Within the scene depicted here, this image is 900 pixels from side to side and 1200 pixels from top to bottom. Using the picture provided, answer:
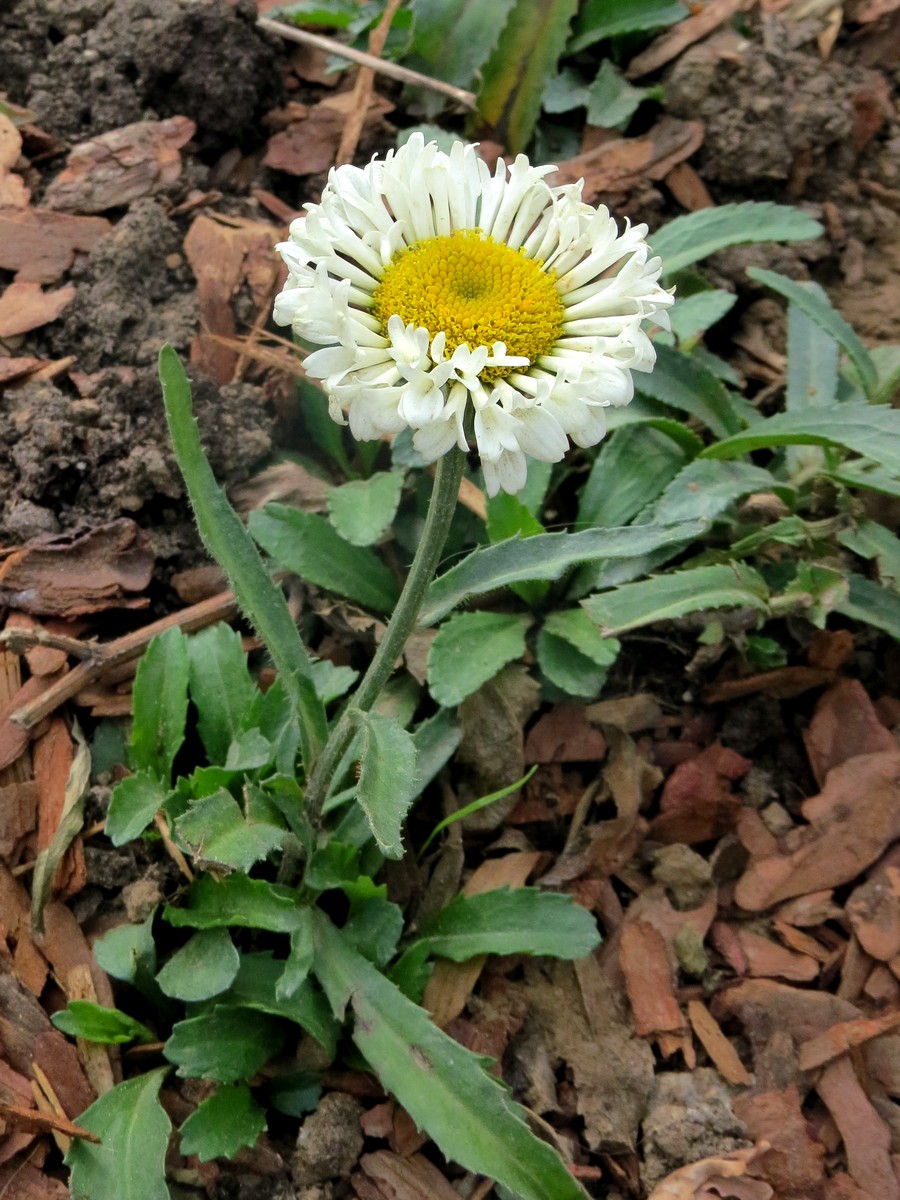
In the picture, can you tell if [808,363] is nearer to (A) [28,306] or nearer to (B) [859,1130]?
(B) [859,1130]

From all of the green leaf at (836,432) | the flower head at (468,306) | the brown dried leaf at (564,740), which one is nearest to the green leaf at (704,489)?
the green leaf at (836,432)

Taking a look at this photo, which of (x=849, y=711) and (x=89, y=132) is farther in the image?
(x=89, y=132)

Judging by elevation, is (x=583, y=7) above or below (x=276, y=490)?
above

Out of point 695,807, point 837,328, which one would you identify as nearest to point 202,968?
point 695,807

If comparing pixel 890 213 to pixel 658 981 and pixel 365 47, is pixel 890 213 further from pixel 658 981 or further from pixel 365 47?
pixel 658 981

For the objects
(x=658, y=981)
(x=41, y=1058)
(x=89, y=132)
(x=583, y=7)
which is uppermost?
(x=583, y=7)

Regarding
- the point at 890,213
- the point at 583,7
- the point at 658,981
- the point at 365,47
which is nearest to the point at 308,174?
the point at 365,47
